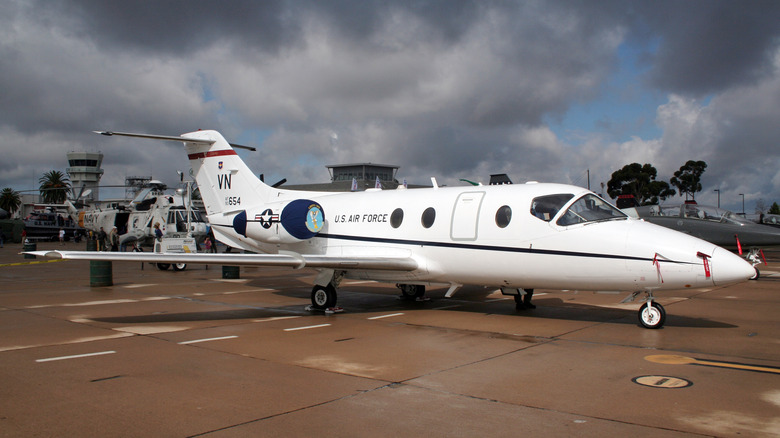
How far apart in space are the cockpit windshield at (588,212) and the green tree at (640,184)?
68963 millimetres

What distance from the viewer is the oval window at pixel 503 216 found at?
10.4 m

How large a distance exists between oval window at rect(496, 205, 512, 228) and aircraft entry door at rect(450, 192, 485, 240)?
45 cm

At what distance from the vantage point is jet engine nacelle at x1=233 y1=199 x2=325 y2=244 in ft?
43.6

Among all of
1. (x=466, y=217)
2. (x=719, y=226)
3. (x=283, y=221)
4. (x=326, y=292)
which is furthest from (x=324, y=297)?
(x=719, y=226)

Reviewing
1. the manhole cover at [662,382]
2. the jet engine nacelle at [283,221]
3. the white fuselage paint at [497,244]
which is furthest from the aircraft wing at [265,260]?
the manhole cover at [662,382]

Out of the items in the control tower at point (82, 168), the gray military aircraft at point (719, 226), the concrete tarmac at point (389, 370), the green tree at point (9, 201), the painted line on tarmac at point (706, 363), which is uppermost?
the control tower at point (82, 168)

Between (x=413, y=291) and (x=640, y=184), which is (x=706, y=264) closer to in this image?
(x=413, y=291)

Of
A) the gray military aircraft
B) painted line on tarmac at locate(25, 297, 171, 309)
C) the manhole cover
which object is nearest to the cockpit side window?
the manhole cover

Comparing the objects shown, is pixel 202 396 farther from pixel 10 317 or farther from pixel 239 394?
pixel 10 317

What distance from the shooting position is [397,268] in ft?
37.3

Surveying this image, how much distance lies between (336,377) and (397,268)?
5.12 m

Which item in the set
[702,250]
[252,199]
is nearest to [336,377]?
[702,250]

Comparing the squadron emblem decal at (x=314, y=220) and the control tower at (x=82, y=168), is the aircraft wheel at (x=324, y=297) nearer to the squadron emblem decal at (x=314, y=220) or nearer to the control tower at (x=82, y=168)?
the squadron emblem decal at (x=314, y=220)

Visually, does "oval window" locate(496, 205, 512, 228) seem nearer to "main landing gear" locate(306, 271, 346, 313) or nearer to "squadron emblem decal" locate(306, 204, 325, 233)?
"main landing gear" locate(306, 271, 346, 313)
